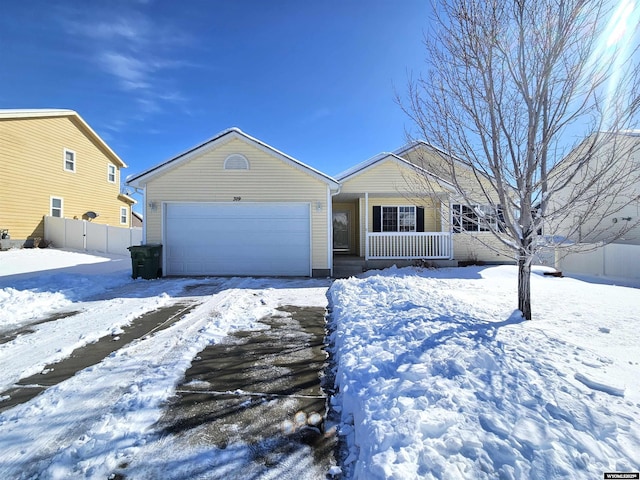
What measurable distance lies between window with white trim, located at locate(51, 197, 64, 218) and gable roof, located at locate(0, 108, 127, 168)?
4154mm

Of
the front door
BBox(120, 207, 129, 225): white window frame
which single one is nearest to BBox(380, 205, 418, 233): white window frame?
the front door

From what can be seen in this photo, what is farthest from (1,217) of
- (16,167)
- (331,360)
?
(331,360)

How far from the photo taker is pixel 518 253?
4.76 m

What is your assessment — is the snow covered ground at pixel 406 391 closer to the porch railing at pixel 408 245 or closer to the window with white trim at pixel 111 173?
the porch railing at pixel 408 245

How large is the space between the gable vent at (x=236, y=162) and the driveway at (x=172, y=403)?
624 cm

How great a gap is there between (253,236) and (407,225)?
6.98 metres

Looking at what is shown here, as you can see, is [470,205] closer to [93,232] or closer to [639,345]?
[639,345]

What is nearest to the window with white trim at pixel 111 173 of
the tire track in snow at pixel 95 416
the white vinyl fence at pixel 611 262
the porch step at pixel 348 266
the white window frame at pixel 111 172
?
the white window frame at pixel 111 172

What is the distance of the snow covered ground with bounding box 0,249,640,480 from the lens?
1867 mm

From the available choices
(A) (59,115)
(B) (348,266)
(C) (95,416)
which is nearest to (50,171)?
(A) (59,115)

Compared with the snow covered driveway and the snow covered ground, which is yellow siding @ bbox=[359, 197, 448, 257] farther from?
the snow covered ground

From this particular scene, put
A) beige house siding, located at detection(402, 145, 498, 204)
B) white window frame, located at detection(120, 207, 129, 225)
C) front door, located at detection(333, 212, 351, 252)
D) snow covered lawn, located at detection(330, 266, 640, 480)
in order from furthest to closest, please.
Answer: white window frame, located at detection(120, 207, 129, 225) → front door, located at detection(333, 212, 351, 252) → beige house siding, located at detection(402, 145, 498, 204) → snow covered lawn, located at detection(330, 266, 640, 480)

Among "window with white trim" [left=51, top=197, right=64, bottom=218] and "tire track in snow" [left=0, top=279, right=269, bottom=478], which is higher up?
"window with white trim" [left=51, top=197, right=64, bottom=218]

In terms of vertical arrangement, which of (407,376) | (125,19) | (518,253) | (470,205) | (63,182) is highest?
(125,19)
